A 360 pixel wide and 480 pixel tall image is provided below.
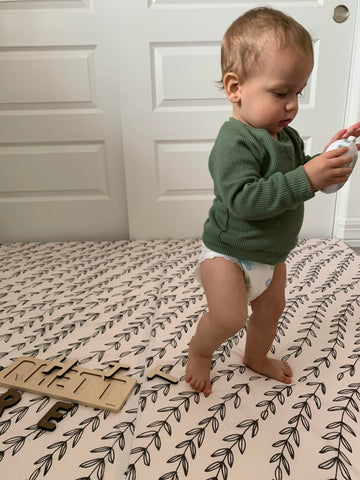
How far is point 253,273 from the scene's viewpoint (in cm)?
76

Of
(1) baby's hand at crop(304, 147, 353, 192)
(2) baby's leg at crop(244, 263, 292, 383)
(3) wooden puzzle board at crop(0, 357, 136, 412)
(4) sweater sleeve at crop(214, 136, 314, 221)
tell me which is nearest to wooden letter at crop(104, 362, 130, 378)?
(3) wooden puzzle board at crop(0, 357, 136, 412)

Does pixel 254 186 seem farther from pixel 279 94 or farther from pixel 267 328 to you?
pixel 267 328

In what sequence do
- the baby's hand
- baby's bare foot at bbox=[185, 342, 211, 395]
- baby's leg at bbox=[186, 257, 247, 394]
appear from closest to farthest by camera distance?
the baby's hand < baby's leg at bbox=[186, 257, 247, 394] < baby's bare foot at bbox=[185, 342, 211, 395]

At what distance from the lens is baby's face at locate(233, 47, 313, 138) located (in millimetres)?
634

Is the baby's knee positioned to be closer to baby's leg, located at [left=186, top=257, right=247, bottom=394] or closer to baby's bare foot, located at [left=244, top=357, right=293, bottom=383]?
baby's leg, located at [left=186, top=257, right=247, bottom=394]

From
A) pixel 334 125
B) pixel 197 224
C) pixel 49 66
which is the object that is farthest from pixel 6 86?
pixel 334 125

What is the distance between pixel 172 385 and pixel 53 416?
0.83 ft

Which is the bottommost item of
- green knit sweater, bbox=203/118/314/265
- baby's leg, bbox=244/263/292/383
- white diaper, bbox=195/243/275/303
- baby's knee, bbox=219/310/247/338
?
baby's leg, bbox=244/263/292/383

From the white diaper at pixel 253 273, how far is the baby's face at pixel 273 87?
0.25 m

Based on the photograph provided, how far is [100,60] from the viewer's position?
5.38 feet

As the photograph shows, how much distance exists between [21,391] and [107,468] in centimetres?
30

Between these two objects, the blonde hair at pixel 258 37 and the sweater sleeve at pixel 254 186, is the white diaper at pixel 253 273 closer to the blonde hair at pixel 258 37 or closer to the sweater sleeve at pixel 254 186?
the sweater sleeve at pixel 254 186

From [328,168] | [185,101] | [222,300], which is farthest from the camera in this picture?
[185,101]

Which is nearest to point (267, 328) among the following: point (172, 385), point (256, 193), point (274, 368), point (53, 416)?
point (274, 368)
